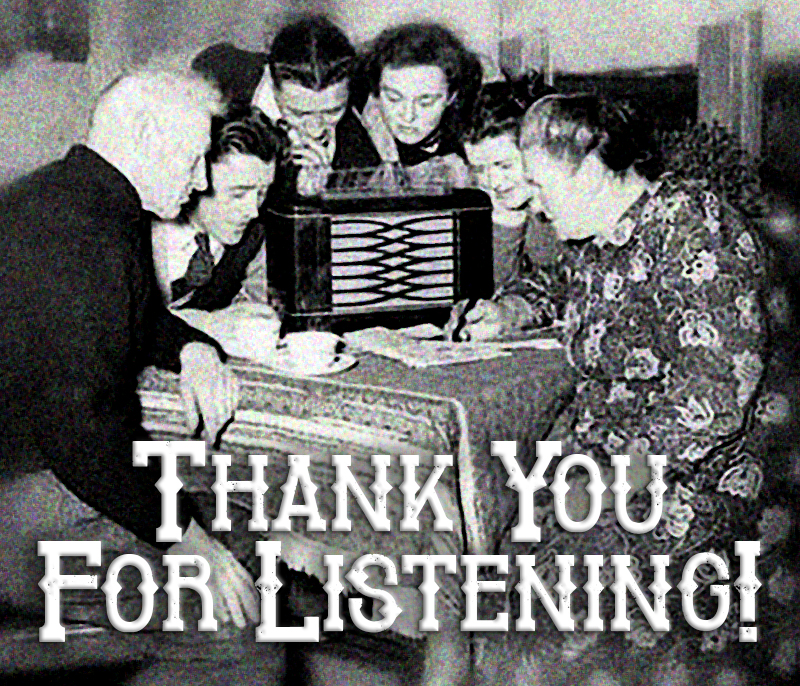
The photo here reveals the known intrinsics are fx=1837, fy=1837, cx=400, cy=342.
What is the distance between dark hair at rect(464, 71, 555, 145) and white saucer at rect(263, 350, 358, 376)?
308mm

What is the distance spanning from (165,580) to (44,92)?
60 centimetres

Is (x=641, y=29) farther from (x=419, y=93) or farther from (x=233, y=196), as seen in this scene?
(x=233, y=196)

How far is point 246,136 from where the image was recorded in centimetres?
221

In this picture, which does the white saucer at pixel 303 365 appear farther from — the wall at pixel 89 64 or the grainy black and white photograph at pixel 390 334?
the wall at pixel 89 64

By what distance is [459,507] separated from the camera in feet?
7.25

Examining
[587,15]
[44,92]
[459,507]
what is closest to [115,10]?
[44,92]

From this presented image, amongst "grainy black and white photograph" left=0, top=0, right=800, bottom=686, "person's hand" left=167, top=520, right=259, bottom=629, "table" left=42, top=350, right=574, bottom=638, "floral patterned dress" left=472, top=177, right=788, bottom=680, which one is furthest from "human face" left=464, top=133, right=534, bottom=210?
"person's hand" left=167, top=520, right=259, bottom=629

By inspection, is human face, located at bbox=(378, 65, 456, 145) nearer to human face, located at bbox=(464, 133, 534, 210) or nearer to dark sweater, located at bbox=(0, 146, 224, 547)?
human face, located at bbox=(464, 133, 534, 210)

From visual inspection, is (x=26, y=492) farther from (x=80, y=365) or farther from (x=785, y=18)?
(x=785, y=18)

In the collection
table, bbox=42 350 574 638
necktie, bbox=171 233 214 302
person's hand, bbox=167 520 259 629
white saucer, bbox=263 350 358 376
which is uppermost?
necktie, bbox=171 233 214 302

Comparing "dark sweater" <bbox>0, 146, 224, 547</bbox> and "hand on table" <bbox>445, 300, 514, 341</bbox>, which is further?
"hand on table" <bbox>445, 300, 514, 341</bbox>

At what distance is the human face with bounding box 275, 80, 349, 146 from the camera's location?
7.23 ft

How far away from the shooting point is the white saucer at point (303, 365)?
2.21 m

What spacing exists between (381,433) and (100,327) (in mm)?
354
